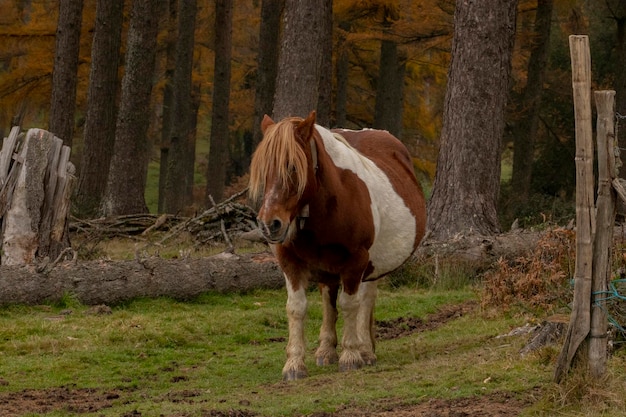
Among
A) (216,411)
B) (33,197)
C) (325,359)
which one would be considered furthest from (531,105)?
(216,411)

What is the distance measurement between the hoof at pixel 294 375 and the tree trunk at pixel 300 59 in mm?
8879

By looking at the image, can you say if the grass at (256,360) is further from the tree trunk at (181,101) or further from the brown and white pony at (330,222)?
the tree trunk at (181,101)

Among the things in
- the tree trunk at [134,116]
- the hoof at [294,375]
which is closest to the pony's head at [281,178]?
the hoof at [294,375]

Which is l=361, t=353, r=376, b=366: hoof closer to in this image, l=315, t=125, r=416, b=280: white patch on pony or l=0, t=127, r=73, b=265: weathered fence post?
l=315, t=125, r=416, b=280: white patch on pony

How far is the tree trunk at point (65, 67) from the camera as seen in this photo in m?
23.4

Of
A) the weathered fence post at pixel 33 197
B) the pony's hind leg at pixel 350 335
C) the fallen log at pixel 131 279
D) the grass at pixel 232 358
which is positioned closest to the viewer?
the grass at pixel 232 358

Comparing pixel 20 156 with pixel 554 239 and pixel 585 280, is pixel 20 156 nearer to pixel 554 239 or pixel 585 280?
pixel 554 239

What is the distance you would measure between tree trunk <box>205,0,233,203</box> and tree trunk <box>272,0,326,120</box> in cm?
1007

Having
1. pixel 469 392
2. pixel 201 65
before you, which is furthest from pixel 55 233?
pixel 201 65

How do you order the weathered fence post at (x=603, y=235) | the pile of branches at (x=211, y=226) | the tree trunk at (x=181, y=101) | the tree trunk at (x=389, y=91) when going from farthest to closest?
1. the tree trunk at (x=389, y=91)
2. the tree trunk at (x=181, y=101)
3. the pile of branches at (x=211, y=226)
4. the weathered fence post at (x=603, y=235)

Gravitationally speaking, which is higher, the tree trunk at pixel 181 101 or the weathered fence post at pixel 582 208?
the tree trunk at pixel 181 101

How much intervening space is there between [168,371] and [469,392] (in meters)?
3.38

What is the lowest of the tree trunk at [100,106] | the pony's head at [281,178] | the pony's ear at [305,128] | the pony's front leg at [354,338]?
the pony's front leg at [354,338]

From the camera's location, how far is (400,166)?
1088 cm
